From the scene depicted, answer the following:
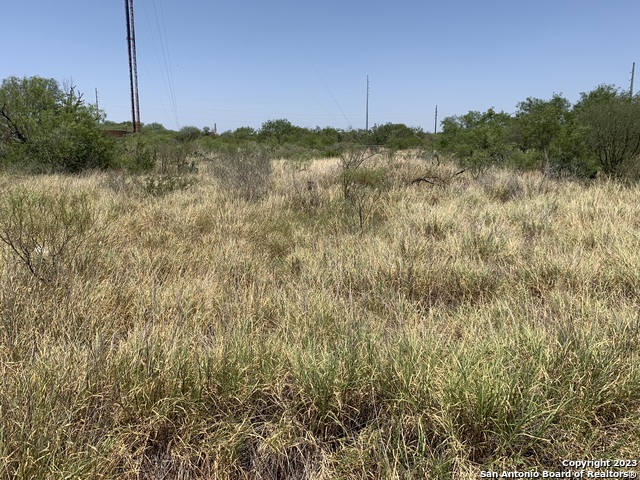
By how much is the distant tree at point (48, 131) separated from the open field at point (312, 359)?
28.4 ft

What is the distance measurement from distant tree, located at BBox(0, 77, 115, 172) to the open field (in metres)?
8.65

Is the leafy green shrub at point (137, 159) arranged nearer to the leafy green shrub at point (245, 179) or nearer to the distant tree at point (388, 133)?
the leafy green shrub at point (245, 179)

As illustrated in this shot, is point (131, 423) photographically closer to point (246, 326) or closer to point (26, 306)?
point (246, 326)

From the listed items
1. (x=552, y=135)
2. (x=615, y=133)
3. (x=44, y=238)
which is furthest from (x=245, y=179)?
(x=552, y=135)

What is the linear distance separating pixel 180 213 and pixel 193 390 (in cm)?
434

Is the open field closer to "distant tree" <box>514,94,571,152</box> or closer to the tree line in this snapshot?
the tree line

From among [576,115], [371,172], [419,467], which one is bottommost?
[419,467]

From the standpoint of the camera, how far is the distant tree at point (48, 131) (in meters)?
11.0

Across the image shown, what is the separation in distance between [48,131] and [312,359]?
1278cm

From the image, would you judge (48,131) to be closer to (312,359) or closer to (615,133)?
(312,359)

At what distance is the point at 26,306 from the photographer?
2.43 m

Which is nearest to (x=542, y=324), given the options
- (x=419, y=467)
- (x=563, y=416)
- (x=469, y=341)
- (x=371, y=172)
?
(x=469, y=341)

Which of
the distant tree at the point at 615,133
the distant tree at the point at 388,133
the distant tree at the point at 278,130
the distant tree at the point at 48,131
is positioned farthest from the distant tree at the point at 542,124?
the distant tree at the point at 278,130

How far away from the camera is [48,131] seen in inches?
433
